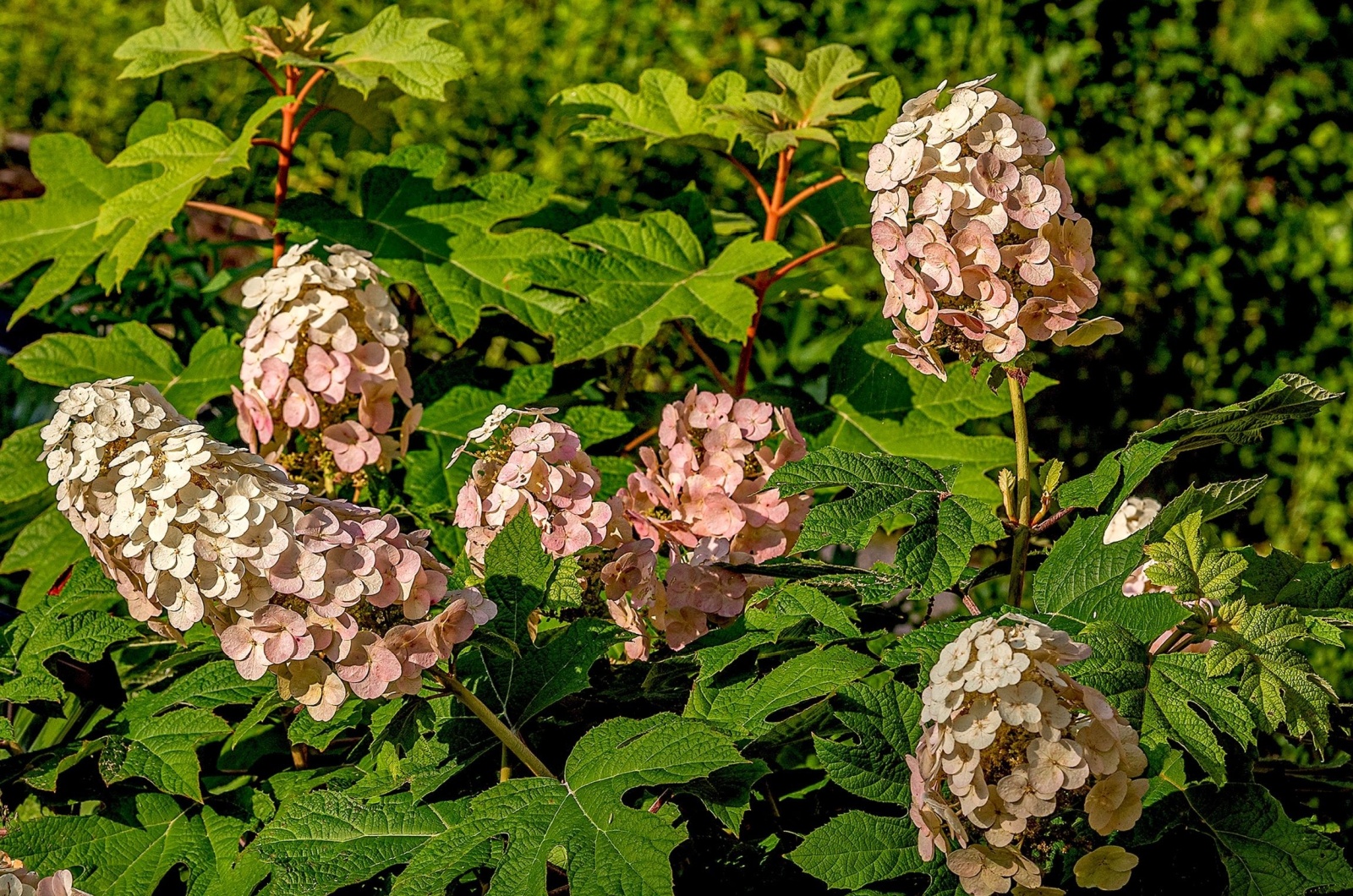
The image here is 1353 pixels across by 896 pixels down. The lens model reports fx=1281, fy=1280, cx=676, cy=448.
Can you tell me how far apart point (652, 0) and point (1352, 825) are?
3708mm

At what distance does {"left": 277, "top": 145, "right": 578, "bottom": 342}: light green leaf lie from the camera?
2.17m

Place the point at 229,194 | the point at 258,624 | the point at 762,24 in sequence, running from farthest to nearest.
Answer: the point at 762,24
the point at 229,194
the point at 258,624

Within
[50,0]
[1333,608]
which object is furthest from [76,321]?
[50,0]

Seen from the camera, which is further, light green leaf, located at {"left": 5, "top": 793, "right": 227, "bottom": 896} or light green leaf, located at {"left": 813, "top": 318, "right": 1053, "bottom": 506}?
light green leaf, located at {"left": 813, "top": 318, "right": 1053, "bottom": 506}

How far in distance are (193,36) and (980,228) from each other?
1.60m

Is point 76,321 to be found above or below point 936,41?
below

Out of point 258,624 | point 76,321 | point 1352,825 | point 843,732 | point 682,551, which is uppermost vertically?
point 258,624

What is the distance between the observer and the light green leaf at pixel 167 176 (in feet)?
6.71

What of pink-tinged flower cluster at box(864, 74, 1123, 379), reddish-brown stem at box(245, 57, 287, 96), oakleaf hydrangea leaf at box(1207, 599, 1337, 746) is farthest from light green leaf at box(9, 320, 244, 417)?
oakleaf hydrangea leaf at box(1207, 599, 1337, 746)

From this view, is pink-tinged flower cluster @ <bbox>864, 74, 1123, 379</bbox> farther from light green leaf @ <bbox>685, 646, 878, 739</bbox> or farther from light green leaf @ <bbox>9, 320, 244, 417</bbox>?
light green leaf @ <bbox>9, 320, 244, 417</bbox>

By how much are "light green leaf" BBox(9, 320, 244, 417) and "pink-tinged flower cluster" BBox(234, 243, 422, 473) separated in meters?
0.28

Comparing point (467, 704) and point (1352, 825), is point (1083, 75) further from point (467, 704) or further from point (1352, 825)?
point (467, 704)

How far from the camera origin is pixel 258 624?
45.0 inches

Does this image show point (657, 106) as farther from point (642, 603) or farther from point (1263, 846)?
point (1263, 846)
